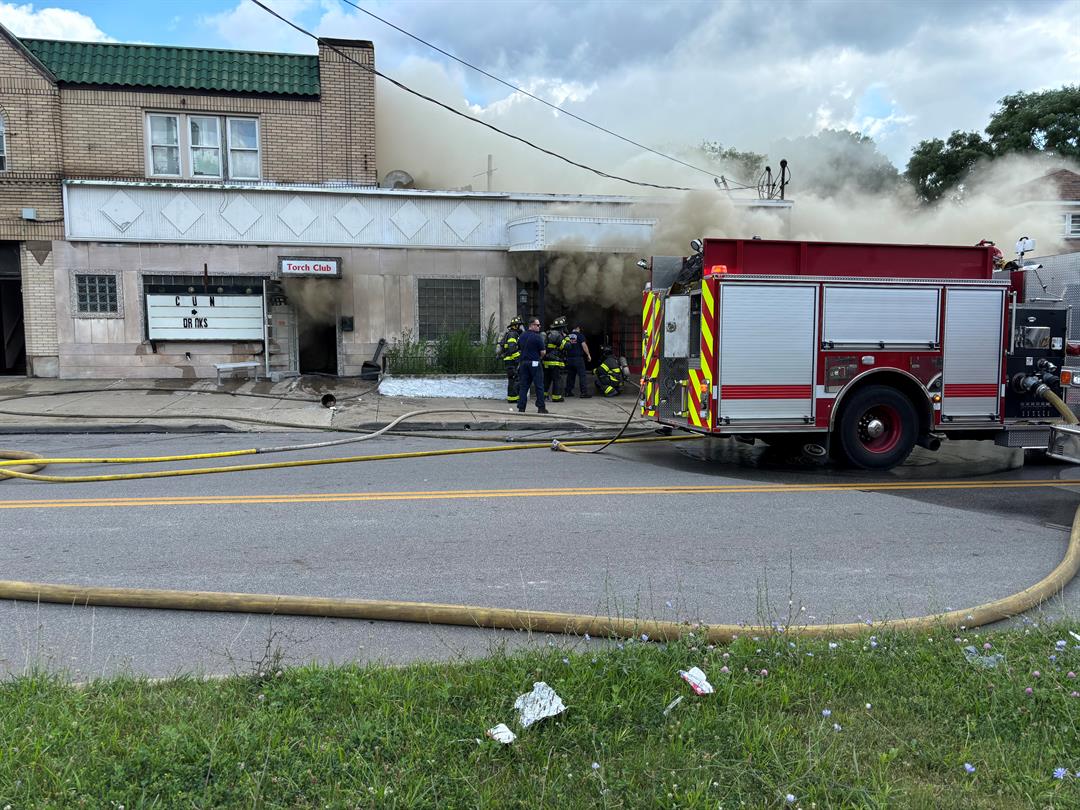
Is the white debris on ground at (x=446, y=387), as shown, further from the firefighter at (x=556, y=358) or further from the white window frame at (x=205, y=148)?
the white window frame at (x=205, y=148)

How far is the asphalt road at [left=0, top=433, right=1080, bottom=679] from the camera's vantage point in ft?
13.0

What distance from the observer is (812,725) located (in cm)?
286

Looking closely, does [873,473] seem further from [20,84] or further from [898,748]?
[20,84]

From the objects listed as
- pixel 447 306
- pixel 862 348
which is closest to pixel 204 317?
pixel 447 306

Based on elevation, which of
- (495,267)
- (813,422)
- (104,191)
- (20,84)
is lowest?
(813,422)

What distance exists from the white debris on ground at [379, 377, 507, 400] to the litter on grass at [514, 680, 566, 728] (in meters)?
12.7

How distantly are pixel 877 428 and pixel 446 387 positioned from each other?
8.71 m

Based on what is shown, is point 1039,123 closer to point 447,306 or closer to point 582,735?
point 447,306

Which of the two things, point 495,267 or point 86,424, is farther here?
point 495,267

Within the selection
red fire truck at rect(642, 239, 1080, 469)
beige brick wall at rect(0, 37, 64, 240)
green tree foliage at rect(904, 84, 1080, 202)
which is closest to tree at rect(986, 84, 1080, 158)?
green tree foliage at rect(904, 84, 1080, 202)

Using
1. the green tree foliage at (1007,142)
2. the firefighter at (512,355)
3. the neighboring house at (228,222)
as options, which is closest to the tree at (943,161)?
the green tree foliage at (1007,142)

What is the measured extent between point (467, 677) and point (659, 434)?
28.2 ft

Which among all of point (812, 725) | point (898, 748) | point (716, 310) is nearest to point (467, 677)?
point (812, 725)

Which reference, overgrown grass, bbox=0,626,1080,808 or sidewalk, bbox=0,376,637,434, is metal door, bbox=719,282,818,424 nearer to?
sidewalk, bbox=0,376,637,434
